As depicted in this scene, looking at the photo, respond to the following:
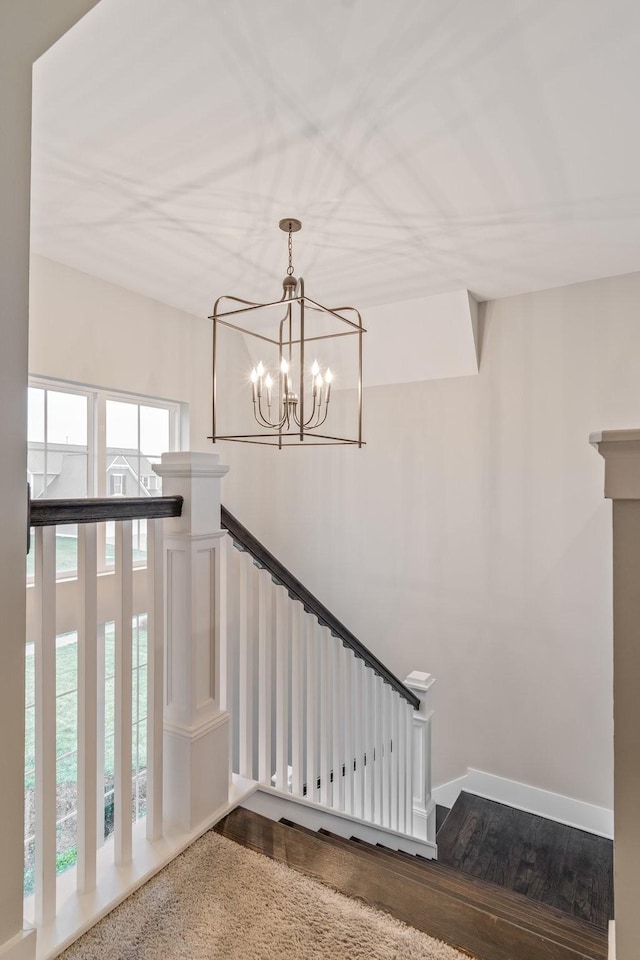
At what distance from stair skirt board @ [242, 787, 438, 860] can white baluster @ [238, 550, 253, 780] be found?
0.37 ft

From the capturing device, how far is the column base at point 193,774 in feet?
4.76

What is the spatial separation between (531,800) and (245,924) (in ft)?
10.1

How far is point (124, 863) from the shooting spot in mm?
1286

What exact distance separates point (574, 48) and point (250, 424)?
3.36m

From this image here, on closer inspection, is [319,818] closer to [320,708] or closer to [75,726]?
[320,708]

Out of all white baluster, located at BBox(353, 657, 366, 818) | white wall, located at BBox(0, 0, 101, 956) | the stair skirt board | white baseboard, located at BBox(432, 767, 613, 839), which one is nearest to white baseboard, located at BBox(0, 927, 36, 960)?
white wall, located at BBox(0, 0, 101, 956)

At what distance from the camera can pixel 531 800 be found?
349cm

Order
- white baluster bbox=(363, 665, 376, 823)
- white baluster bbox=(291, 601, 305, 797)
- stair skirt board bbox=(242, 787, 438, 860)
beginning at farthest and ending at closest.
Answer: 1. white baluster bbox=(363, 665, 376, 823)
2. white baluster bbox=(291, 601, 305, 797)
3. stair skirt board bbox=(242, 787, 438, 860)

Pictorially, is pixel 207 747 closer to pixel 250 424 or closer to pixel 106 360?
pixel 106 360

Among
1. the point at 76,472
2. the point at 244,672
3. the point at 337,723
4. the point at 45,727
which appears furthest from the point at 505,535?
the point at 45,727

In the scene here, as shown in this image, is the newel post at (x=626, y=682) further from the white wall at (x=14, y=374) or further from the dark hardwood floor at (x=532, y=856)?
the dark hardwood floor at (x=532, y=856)

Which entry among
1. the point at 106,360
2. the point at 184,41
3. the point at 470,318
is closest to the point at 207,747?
the point at 184,41

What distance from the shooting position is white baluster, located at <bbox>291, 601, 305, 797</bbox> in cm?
188

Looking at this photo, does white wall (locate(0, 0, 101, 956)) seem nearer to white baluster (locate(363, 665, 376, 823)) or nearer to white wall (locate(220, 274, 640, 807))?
white baluster (locate(363, 665, 376, 823))
